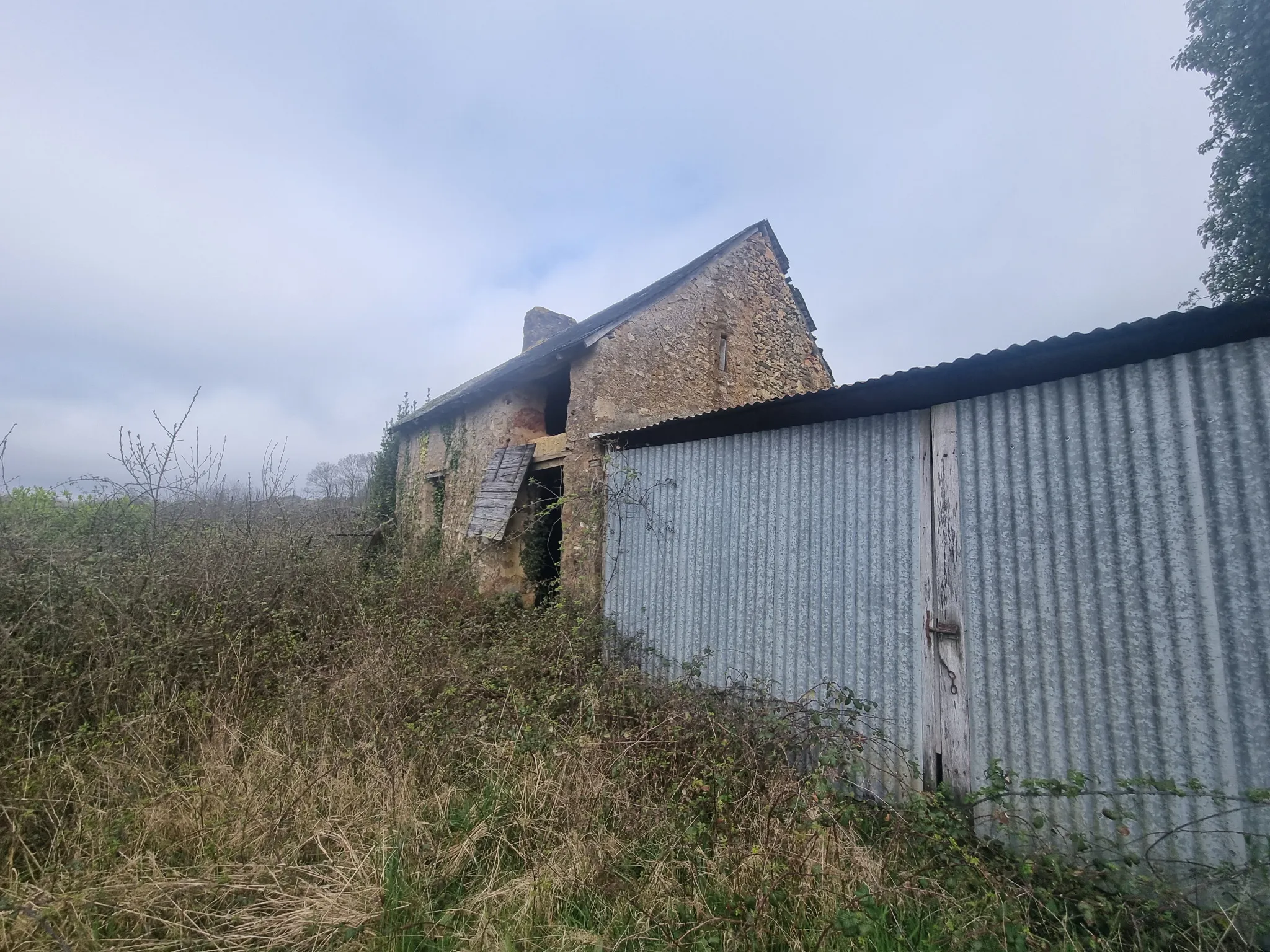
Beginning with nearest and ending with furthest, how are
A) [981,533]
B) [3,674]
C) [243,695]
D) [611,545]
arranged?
[981,533], [3,674], [243,695], [611,545]

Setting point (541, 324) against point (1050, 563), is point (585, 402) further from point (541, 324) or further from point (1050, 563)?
point (541, 324)

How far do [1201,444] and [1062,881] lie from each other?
7.62 ft

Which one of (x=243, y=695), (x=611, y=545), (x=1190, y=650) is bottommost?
(x=243, y=695)

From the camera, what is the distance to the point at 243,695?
466 cm

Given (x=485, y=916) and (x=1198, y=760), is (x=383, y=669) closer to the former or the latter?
(x=485, y=916)

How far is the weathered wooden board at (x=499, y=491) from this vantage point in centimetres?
882

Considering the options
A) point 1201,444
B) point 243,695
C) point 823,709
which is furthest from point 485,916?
point 1201,444

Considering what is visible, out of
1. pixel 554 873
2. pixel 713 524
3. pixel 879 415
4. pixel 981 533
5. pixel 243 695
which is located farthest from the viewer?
pixel 713 524

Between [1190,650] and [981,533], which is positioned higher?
[981,533]

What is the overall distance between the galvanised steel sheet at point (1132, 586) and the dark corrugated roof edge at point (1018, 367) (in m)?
0.09

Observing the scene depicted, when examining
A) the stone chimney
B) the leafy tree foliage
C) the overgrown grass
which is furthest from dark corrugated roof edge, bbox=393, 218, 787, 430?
the leafy tree foliage

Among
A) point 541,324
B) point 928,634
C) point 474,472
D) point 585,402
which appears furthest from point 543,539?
point 541,324

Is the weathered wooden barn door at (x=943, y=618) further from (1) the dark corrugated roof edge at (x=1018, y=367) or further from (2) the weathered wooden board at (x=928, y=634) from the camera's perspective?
(1) the dark corrugated roof edge at (x=1018, y=367)

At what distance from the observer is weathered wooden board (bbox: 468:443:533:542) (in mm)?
8820
